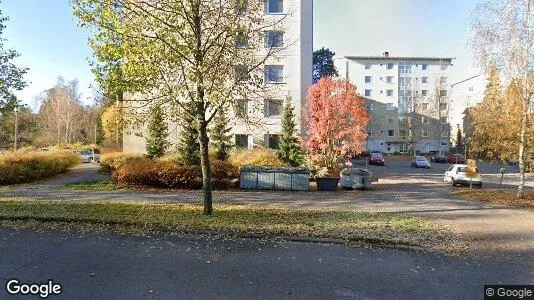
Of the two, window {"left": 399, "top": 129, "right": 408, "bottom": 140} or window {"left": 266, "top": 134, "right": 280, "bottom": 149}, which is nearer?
window {"left": 266, "top": 134, "right": 280, "bottom": 149}

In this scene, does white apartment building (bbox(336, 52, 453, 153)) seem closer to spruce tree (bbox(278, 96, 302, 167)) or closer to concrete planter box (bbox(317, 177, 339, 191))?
spruce tree (bbox(278, 96, 302, 167))

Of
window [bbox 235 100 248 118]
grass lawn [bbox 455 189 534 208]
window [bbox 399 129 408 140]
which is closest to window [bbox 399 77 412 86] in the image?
window [bbox 399 129 408 140]

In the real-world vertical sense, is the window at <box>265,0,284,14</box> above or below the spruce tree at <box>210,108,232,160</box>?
above

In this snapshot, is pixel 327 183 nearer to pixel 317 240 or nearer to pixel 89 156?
pixel 317 240

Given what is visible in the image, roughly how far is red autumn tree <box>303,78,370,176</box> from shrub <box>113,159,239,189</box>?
7072 mm

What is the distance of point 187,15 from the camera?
8.10 m

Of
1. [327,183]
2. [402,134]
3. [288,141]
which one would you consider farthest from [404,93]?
[327,183]

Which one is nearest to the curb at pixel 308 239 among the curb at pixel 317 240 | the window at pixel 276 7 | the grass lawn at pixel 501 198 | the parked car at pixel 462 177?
the curb at pixel 317 240

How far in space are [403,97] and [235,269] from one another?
62.2m

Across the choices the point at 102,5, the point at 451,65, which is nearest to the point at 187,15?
the point at 102,5

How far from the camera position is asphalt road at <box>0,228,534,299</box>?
448 cm

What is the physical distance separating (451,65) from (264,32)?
65.1 meters

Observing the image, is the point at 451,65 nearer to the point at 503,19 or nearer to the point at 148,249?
the point at 503,19

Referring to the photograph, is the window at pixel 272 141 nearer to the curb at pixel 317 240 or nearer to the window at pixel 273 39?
the window at pixel 273 39
